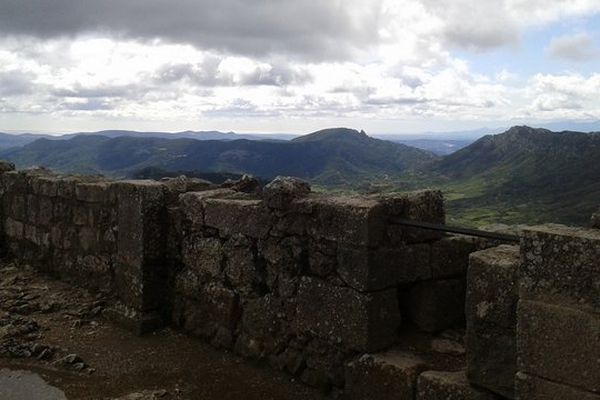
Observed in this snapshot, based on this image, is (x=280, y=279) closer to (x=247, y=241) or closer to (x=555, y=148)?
(x=247, y=241)

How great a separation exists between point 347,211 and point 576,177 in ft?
392

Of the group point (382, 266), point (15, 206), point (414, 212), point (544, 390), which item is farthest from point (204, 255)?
point (15, 206)

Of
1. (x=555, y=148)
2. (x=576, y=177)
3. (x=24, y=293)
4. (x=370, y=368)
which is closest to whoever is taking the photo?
(x=370, y=368)

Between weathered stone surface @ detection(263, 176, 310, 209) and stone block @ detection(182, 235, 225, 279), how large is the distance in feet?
3.86

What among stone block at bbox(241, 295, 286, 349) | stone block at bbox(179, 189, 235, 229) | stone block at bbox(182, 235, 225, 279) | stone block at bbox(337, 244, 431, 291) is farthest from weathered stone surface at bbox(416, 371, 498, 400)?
stone block at bbox(179, 189, 235, 229)

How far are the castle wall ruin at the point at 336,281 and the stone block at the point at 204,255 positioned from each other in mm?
26

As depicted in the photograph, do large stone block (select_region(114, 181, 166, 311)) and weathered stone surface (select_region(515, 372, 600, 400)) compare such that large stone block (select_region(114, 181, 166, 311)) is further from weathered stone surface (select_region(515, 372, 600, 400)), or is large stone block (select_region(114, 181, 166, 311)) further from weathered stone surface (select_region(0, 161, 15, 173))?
weathered stone surface (select_region(515, 372, 600, 400))

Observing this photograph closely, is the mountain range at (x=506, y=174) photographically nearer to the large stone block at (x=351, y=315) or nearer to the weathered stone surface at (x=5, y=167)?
the weathered stone surface at (x=5, y=167)

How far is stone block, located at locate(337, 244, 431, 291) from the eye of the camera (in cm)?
552

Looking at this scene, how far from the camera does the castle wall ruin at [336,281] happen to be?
151 inches

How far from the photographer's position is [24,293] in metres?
9.13

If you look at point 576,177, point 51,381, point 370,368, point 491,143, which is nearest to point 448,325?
point 370,368

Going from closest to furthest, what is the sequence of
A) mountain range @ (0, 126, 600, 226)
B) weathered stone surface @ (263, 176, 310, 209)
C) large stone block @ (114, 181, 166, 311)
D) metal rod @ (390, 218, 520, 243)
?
metal rod @ (390, 218, 520, 243)
weathered stone surface @ (263, 176, 310, 209)
large stone block @ (114, 181, 166, 311)
mountain range @ (0, 126, 600, 226)

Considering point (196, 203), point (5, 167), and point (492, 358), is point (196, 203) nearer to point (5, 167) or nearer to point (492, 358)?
point (492, 358)
